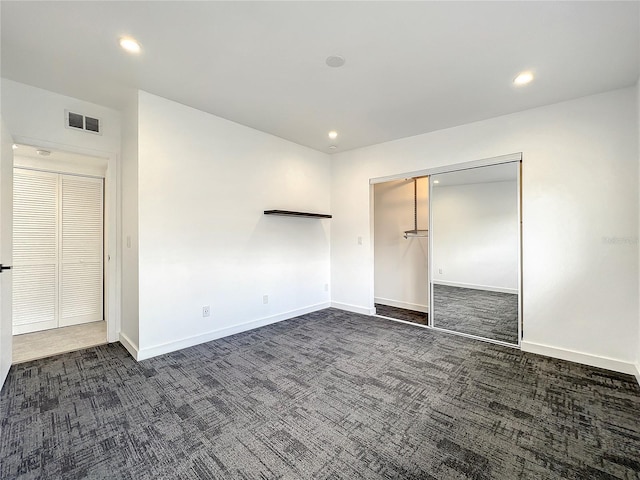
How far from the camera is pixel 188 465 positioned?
1581mm

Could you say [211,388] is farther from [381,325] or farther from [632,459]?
[632,459]

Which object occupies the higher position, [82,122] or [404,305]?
[82,122]

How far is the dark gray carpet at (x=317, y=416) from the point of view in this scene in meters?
1.57

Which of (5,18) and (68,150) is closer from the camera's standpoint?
(5,18)

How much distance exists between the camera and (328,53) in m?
2.25

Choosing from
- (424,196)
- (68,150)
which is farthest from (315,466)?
(424,196)

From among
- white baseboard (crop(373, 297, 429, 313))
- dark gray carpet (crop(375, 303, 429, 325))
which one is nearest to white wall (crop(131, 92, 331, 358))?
dark gray carpet (crop(375, 303, 429, 325))

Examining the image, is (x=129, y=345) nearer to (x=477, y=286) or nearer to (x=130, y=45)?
(x=130, y=45)

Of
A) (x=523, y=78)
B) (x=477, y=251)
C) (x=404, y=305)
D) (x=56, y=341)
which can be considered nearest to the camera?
(x=523, y=78)

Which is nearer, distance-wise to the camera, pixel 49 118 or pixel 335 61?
pixel 335 61

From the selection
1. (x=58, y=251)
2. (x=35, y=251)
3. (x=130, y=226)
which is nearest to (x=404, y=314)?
(x=130, y=226)

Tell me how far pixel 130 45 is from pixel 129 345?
2860 mm

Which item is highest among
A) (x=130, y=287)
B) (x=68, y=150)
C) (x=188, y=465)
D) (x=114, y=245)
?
(x=68, y=150)

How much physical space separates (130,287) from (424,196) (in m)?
4.31
